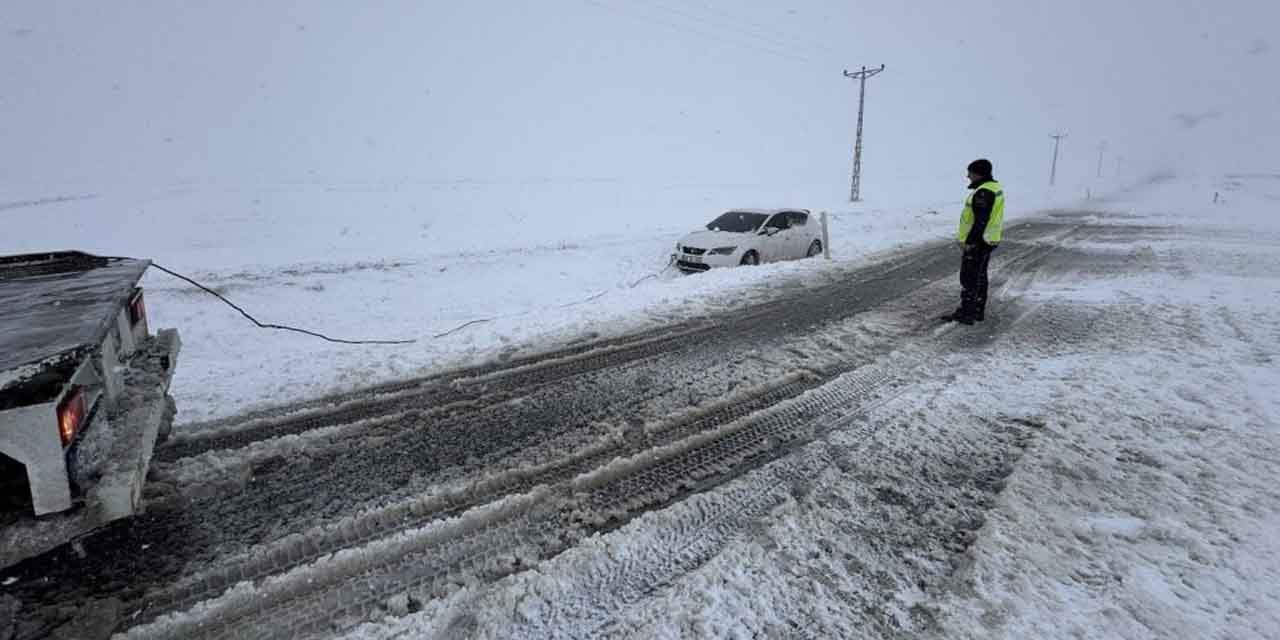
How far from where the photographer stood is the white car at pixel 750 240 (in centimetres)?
1136

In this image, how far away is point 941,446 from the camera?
3.84 meters

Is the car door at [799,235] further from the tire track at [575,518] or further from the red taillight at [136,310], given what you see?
the red taillight at [136,310]

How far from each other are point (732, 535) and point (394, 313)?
737 centimetres

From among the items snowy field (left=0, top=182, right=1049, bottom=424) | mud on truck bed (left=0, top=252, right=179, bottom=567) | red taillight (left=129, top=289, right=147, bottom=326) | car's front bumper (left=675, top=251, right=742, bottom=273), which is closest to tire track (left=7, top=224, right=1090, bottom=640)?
mud on truck bed (left=0, top=252, right=179, bottom=567)

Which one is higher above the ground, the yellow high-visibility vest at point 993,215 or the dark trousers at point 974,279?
the yellow high-visibility vest at point 993,215

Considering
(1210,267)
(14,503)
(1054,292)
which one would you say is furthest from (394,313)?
(1210,267)

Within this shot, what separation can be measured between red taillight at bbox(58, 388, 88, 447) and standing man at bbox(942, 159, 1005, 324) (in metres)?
7.74

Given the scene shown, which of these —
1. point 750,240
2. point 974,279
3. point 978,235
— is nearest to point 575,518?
point 974,279

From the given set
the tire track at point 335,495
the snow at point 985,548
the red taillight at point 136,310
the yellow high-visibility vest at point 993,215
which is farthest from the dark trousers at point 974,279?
the red taillight at point 136,310

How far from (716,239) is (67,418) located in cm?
1040

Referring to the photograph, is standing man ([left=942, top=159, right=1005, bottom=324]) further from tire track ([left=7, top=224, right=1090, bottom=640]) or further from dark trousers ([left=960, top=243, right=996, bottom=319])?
tire track ([left=7, top=224, right=1090, bottom=640])

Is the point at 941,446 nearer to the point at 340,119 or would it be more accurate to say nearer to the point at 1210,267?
the point at 1210,267

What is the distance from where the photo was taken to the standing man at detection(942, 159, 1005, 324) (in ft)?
22.1

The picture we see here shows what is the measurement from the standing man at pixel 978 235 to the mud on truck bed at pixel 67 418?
768cm
